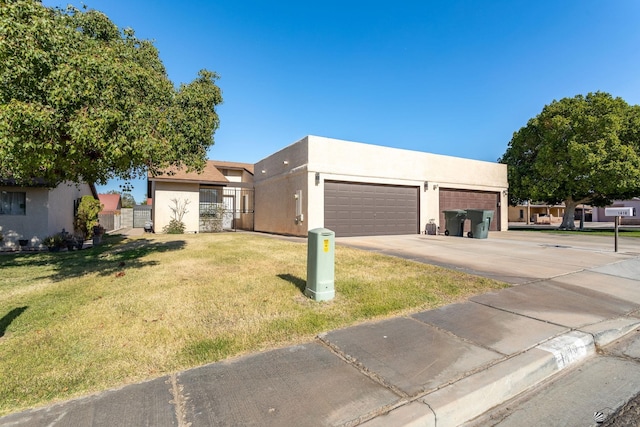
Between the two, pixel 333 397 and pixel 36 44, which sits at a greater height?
pixel 36 44

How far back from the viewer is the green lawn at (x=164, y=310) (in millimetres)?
2893

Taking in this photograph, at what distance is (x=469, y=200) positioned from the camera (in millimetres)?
19344

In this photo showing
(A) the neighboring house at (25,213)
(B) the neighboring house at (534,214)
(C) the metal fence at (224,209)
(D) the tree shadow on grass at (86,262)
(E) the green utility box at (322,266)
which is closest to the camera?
(E) the green utility box at (322,266)

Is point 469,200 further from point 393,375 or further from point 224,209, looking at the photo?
point 393,375

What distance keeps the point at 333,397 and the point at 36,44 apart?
21.8 ft

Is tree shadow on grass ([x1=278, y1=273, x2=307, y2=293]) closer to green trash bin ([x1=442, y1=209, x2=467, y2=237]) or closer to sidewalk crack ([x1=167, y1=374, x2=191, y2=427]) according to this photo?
sidewalk crack ([x1=167, y1=374, x2=191, y2=427])

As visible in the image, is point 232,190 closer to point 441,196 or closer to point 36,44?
point 441,196

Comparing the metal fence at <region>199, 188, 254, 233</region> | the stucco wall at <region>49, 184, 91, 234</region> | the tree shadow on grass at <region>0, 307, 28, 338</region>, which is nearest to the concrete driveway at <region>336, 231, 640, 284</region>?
the tree shadow on grass at <region>0, 307, 28, 338</region>

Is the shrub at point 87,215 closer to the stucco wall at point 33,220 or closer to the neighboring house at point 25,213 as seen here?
the stucco wall at point 33,220

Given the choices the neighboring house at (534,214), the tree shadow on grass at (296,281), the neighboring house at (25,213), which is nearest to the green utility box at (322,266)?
the tree shadow on grass at (296,281)

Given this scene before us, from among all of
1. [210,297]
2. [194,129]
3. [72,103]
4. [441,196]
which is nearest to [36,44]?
[72,103]

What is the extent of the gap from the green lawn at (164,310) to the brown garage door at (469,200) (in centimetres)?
1185

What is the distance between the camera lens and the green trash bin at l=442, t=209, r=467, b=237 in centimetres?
1558

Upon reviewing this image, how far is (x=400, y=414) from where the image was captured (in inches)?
89.6
